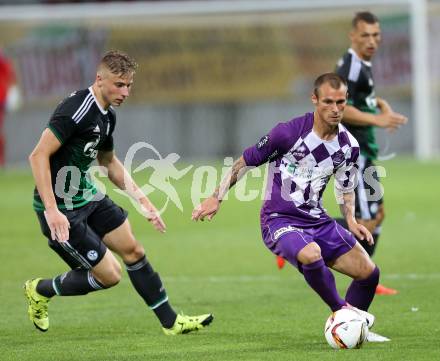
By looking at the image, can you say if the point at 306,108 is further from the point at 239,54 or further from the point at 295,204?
the point at 295,204

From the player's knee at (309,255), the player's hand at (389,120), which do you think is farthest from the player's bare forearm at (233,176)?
the player's hand at (389,120)

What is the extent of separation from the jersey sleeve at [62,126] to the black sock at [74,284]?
1068 mm

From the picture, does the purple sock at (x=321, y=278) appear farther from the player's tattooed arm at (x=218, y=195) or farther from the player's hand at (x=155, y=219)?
the player's hand at (x=155, y=219)

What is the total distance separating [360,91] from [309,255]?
3.35 m

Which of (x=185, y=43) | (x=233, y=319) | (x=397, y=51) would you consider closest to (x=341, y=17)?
(x=397, y=51)

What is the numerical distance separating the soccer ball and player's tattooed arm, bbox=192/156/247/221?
3.55ft

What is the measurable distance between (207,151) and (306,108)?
2477 millimetres

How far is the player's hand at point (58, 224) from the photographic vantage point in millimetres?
7625

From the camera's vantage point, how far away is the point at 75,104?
799 centimetres

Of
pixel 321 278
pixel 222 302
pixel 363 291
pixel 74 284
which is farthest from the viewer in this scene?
pixel 222 302

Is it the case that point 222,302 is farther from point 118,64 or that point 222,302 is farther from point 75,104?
point 118,64

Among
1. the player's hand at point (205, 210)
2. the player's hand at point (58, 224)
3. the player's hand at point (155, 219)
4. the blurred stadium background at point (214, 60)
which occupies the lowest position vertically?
the blurred stadium background at point (214, 60)

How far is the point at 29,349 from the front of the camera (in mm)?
7766

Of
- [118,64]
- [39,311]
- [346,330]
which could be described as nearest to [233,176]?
[118,64]
